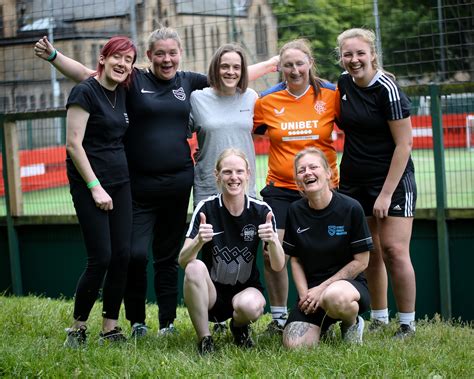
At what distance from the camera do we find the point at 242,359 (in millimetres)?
4926

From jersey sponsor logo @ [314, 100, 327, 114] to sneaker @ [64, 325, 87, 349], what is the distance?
2044mm

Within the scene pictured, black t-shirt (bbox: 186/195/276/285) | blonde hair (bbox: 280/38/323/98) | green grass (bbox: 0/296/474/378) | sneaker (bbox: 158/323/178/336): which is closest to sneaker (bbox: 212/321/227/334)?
green grass (bbox: 0/296/474/378)

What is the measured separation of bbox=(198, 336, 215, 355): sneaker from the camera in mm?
5279

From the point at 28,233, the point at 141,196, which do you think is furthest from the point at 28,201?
the point at 141,196

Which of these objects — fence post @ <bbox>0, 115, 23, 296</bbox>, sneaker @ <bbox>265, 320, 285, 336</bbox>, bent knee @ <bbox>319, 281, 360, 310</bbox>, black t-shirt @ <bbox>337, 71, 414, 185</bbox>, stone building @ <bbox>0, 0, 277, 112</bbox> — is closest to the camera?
bent knee @ <bbox>319, 281, 360, 310</bbox>

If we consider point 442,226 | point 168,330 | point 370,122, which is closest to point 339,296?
point 370,122

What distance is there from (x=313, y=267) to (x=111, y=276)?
4.19ft

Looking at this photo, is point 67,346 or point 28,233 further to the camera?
point 28,233

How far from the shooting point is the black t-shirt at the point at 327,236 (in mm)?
5461

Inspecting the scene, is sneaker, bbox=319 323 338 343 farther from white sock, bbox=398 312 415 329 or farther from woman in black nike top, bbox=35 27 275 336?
woman in black nike top, bbox=35 27 275 336

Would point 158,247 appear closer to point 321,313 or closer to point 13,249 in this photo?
point 321,313

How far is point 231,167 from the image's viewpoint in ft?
17.6

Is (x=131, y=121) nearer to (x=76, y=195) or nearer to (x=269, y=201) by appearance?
(x=76, y=195)

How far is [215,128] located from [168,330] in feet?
4.68
